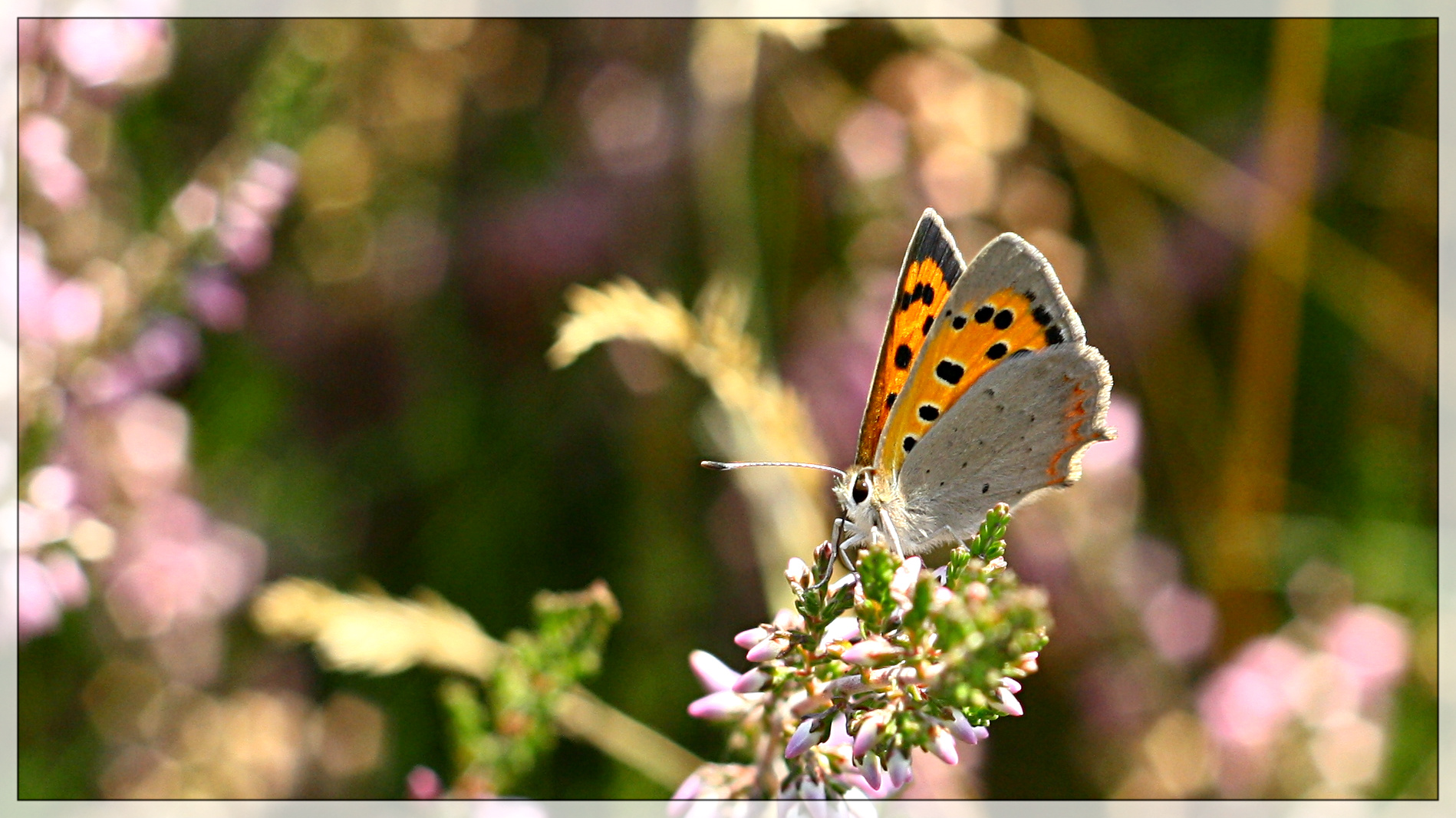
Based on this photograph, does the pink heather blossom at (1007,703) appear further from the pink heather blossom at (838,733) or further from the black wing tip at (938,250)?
the black wing tip at (938,250)

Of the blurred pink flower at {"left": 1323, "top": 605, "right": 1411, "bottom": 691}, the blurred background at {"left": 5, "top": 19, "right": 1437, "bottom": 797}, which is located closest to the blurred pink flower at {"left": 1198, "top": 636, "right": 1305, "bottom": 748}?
the blurred background at {"left": 5, "top": 19, "right": 1437, "bottom": 797}

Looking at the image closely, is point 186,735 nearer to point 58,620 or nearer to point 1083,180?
point 58,620

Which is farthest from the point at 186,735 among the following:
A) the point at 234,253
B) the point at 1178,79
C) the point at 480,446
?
the point at 1178,79

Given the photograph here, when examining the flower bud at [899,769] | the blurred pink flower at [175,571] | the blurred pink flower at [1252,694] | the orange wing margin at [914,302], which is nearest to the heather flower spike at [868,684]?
the flower bud at [899,769]

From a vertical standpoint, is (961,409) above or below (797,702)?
above

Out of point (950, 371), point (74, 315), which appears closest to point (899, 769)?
point (950, 371)

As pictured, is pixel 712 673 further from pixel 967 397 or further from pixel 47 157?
pixel 47 157

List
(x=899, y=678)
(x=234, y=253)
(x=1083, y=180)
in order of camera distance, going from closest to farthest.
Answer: (x=899, y=678) → (x=234, y=253) → (x=1083, y=180)

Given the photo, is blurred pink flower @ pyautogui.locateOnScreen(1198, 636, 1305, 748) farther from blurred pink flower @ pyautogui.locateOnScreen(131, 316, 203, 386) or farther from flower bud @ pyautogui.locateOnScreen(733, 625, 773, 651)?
blurred pink flower @ pyautogui.locateOnScreen(131, 316, 203, 386)
